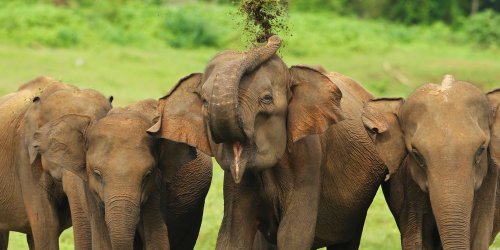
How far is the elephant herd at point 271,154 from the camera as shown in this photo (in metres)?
8.55

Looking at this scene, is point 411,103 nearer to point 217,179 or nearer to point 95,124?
point 95,124

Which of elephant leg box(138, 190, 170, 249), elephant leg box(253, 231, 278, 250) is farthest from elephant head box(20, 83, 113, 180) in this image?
elephant leg box(253, 231, 278, 250)

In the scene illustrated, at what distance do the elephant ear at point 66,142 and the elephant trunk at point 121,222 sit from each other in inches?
24.1

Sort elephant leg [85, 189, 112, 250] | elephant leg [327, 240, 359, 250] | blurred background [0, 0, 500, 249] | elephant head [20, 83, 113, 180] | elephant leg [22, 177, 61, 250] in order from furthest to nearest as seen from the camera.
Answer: blurred background [0, 0, 500, 249] → elephant leg [327, 240, 359, 250] → elephant leg [22, 177, 61, 250] → elephant head [20, 83, 113, 180] → elephant leg [85, 189, 112, 250]

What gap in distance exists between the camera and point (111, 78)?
75.5ft

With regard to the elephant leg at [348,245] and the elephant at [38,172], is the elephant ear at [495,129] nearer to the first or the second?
the elephant leg at [348,245]

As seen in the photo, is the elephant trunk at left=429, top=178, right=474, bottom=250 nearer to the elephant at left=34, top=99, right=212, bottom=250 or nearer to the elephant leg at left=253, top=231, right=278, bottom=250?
the elephant at left=34, top=99, right=212, bottom=250

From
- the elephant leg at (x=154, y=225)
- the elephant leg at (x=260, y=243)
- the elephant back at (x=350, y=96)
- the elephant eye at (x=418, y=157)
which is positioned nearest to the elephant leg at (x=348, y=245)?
the elephant leg at (x=260, y=243)

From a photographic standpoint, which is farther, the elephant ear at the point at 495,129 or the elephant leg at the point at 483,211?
the elephant leg at the point at 483,211

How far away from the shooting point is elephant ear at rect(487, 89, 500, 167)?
9148mm

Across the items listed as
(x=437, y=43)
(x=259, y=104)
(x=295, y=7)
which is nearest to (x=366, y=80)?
(x=437, y=43)

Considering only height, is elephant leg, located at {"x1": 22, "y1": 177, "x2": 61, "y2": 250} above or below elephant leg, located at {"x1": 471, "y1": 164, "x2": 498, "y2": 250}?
above

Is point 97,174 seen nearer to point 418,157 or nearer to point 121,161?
point 121,161

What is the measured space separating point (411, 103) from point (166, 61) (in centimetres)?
1680
